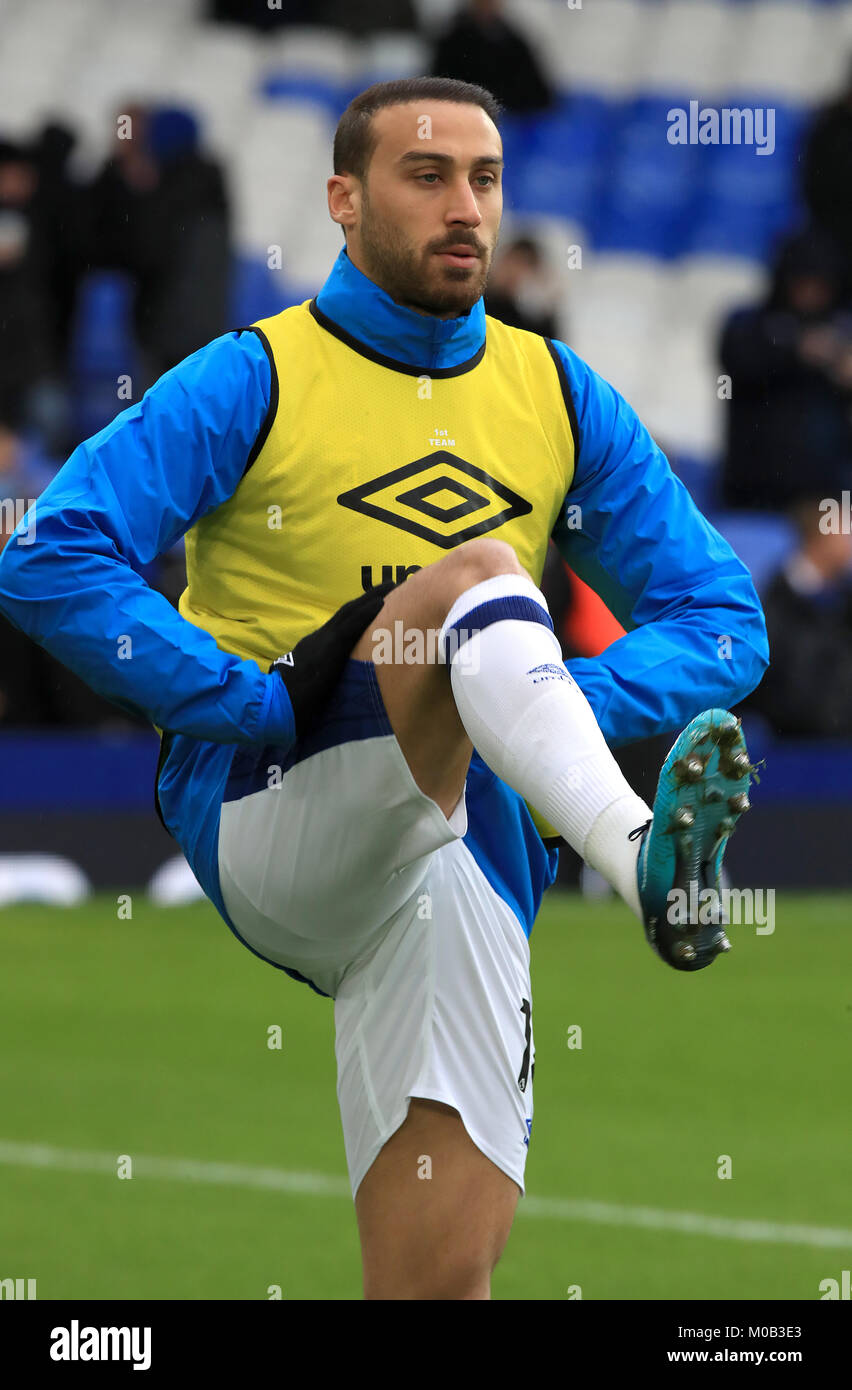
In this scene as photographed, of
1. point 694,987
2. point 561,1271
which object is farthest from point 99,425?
point 561,1271

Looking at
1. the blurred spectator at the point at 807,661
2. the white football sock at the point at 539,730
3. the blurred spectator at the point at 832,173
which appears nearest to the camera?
the white football sock at the point at 539,730

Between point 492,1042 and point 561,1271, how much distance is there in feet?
6.08

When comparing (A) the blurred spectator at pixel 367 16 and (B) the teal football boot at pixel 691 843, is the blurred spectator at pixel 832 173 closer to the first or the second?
(A) the blurred spectator at pixel 367 16

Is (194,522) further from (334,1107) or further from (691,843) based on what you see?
(334,1107)

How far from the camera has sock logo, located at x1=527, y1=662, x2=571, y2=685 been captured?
3299 millimetres

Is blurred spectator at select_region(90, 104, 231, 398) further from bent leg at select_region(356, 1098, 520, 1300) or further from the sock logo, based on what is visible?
the sock logo

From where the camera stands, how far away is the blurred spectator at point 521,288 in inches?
440

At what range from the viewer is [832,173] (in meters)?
14.4

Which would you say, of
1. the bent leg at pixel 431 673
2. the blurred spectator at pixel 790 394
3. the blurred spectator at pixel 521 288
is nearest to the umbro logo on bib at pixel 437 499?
the bent leg at pixel 431 673

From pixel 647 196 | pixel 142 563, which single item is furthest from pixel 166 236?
pixel 142 563

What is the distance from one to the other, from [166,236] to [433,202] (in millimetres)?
8250

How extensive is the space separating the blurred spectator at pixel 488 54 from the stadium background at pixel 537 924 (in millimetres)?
875
